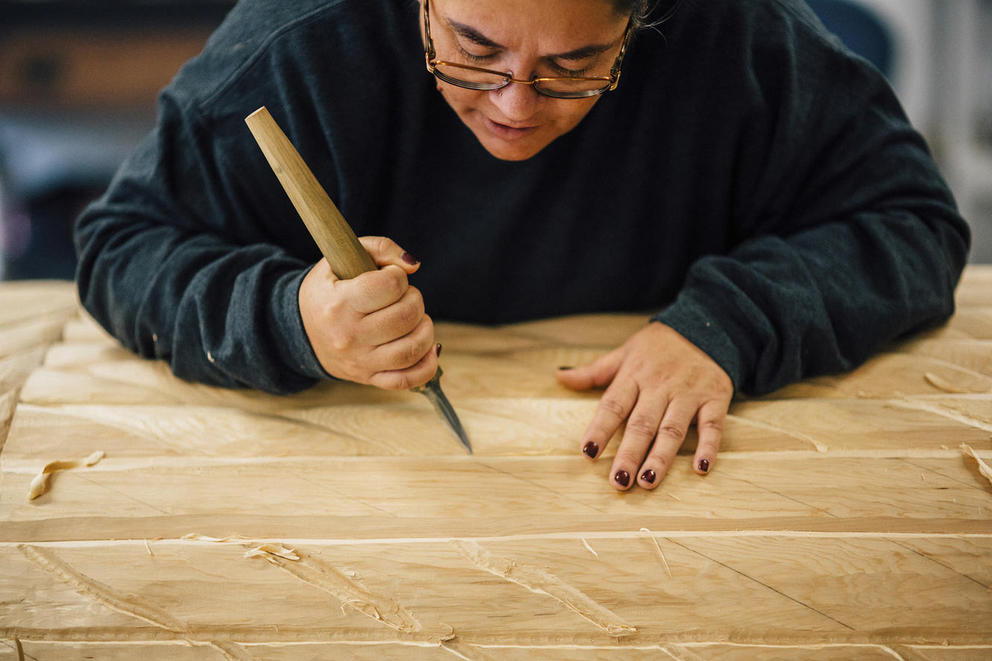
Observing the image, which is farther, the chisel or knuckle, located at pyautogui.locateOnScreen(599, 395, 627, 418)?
knuckle, located at pyautogui.locateOnScreen(599, 395, 627, 418)

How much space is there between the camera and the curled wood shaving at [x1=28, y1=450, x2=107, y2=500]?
0.93 m

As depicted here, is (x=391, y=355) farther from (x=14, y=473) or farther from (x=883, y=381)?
(x=883, y=381)

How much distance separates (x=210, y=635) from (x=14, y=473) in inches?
15.0

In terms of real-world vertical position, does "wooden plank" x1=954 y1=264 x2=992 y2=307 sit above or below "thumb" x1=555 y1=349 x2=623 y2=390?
below

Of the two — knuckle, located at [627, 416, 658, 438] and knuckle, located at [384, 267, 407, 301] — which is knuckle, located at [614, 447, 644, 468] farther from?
knuckle, located at [384, 267, 407, 301]

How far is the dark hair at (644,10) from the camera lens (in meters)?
0.84

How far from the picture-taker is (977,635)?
797 mm

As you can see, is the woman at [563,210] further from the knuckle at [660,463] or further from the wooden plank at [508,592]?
the wooden plank at [508,592]

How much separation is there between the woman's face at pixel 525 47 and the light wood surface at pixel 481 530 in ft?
1.33

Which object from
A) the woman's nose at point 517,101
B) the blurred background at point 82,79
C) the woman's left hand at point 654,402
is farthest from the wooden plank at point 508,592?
the blurred background at point 82,79

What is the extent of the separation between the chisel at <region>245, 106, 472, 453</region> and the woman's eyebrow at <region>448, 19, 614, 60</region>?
23 centimetres

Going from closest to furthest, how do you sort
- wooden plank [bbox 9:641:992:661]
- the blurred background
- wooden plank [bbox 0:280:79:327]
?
wooden plank [bbox 9:641:992:661]
wooden plank [bbox 0:280:79:327]
the blurred background

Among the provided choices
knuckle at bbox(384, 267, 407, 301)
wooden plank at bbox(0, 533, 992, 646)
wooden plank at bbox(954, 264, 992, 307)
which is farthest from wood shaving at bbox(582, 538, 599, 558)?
wooden plank at bbox(954, 264, 992, 307)

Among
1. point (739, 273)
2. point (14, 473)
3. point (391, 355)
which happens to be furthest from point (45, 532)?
point (739, 273)
